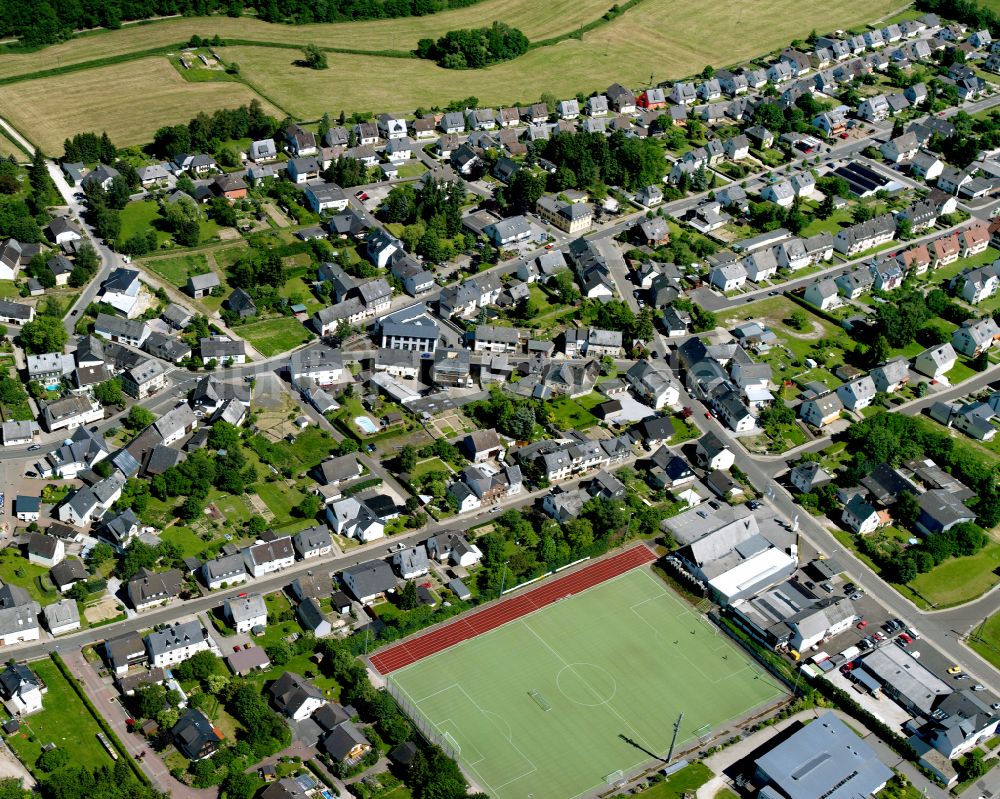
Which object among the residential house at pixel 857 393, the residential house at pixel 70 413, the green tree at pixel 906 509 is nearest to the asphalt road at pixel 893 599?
the green tree at pixel 906 509

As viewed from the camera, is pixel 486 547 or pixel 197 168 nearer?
pixel 486 547

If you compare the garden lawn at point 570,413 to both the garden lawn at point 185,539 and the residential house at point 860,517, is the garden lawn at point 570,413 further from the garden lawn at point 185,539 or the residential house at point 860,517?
the garden lawn at point 185,539

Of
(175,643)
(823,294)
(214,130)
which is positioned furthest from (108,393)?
(823,294)

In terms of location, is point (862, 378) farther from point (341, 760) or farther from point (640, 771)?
point (341, 760)

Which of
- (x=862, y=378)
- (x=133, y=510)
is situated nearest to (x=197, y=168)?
(x=133, y=510)

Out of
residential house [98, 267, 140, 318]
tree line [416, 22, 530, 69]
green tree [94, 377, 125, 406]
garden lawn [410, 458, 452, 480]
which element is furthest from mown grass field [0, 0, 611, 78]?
garden lawn [410, 458, 452, 480]
